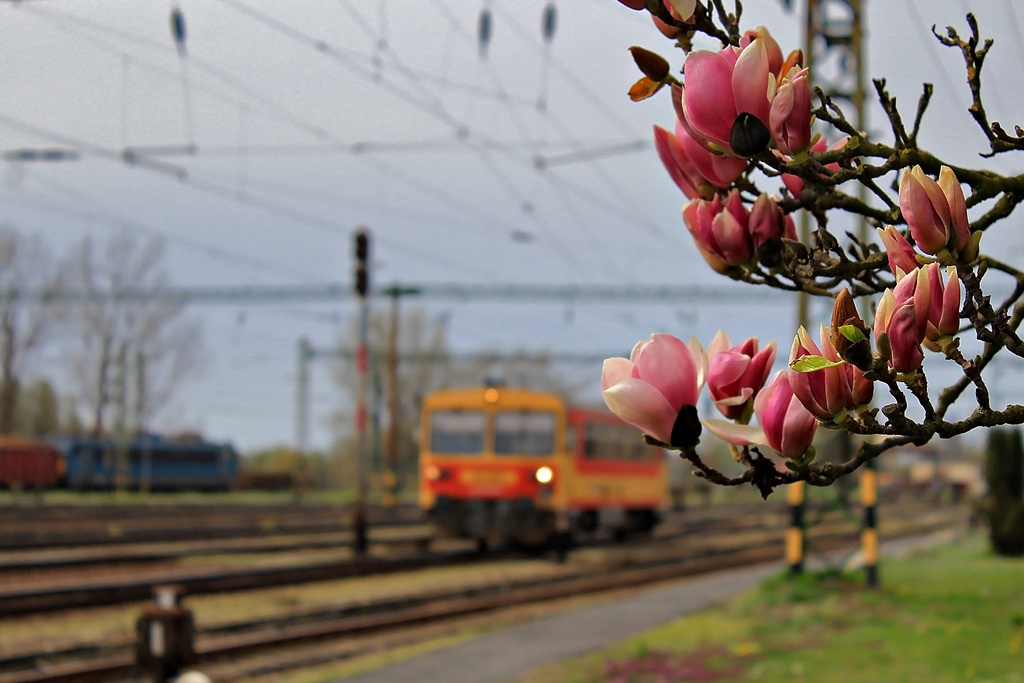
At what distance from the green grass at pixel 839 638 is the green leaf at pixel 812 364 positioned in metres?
6.97

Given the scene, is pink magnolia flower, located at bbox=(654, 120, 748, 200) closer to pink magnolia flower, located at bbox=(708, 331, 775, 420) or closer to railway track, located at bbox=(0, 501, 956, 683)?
pink magnolia flower, located at bbox=(708, 331, 775, 420)

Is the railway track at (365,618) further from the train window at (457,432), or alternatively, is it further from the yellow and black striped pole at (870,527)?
the yellow and black striped pole at (870,527)

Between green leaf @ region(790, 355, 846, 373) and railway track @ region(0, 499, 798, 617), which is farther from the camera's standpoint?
railway track @ region(0, 499, 798, 617)

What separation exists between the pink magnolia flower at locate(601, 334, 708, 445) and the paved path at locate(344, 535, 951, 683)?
768 cm

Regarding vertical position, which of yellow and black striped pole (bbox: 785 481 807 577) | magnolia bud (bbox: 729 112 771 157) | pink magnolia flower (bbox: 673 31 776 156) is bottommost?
yellow and black striped pole (bbox: 785 481 807 577)

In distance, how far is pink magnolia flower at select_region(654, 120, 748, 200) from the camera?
76.7 inches

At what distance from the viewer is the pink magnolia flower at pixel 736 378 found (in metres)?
1.74

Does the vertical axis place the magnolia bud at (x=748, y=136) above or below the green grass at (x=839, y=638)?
above

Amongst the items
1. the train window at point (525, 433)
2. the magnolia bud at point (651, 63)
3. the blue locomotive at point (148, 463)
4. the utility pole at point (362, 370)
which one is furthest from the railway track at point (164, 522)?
the magnolia bud at point (651, 63)

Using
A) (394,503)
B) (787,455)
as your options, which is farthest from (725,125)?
(394,503)

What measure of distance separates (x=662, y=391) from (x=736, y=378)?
0.16 m

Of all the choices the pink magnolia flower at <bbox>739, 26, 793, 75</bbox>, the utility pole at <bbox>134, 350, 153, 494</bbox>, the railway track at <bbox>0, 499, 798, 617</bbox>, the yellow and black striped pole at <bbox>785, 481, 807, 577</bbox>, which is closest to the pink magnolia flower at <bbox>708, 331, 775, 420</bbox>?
the pink magnolia flower at <bbox>739, 26, 793, 75</bbox>

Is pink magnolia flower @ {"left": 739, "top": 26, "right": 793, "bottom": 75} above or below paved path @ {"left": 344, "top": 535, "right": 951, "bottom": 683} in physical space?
above

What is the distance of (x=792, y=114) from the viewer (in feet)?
5.73
